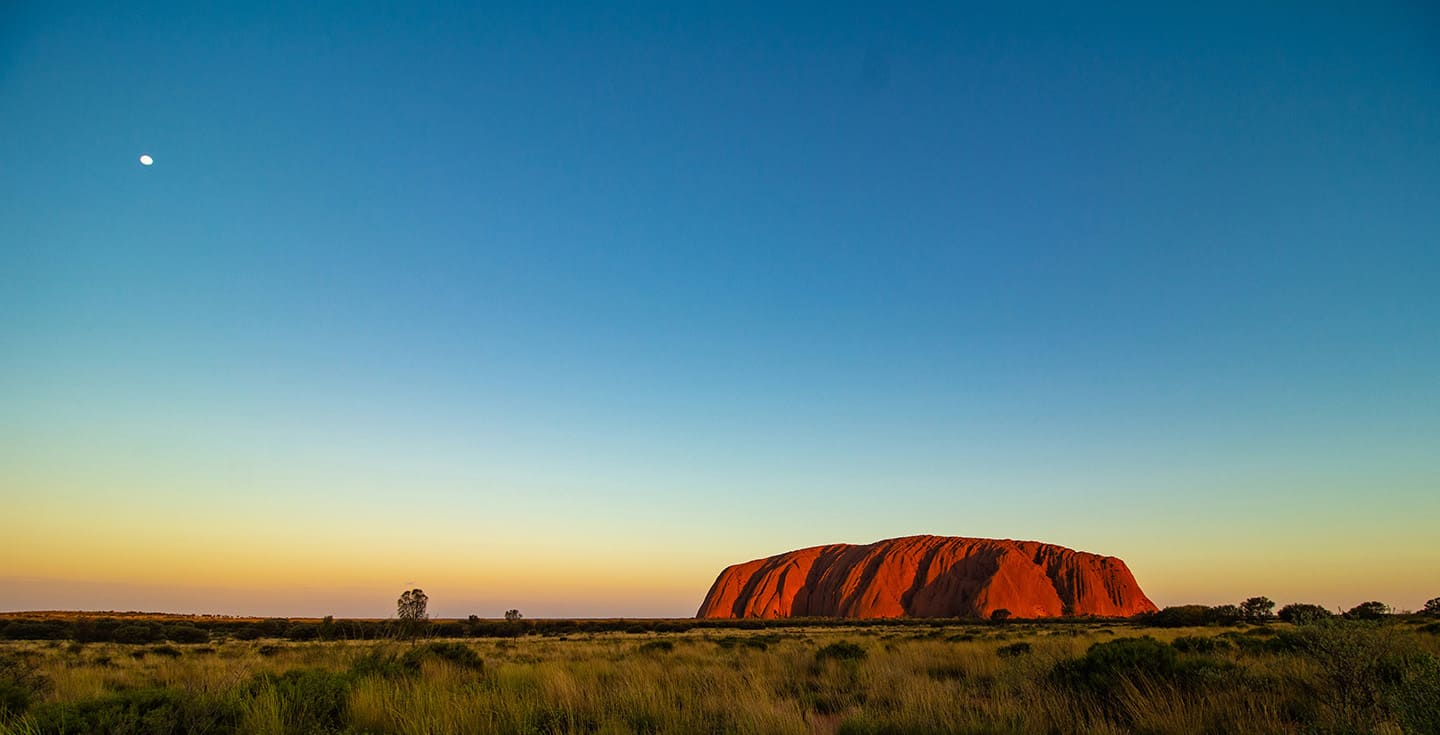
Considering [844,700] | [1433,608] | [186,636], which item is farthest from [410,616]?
[1433,608]

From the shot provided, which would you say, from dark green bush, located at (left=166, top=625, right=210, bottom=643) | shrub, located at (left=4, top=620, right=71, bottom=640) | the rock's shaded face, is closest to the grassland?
dark green bush, located at (left=166, top=625, right=210, bottom=643)

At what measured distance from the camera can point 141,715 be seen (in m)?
6.01

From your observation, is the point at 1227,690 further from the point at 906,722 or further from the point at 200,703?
the point at 200,703

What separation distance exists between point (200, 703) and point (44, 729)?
3.94 feet

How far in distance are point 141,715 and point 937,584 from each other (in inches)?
3721

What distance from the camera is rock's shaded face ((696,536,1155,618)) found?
83688mm

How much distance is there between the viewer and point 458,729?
602 centimetres

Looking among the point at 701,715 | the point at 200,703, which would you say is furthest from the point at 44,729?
the point at 701,715

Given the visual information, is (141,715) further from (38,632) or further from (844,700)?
(38,632)

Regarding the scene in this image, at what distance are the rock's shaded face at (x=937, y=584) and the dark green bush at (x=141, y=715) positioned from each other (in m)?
86.1

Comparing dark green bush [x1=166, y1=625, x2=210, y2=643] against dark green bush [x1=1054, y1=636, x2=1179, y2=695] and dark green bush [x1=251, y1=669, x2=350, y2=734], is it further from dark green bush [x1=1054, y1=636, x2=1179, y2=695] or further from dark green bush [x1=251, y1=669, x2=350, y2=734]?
dark green bush [x1=1054, y1=636, x2=1179, y2=695]

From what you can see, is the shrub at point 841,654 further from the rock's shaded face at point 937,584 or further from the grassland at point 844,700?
the rock's shaded face at point 937,584

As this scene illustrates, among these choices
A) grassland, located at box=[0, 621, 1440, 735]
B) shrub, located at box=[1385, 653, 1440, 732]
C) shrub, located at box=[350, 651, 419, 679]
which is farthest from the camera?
shrub, located at box=[350, 651, 419, 679]

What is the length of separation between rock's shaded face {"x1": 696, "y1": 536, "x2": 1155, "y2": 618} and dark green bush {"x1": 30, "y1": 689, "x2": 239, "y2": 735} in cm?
8608
